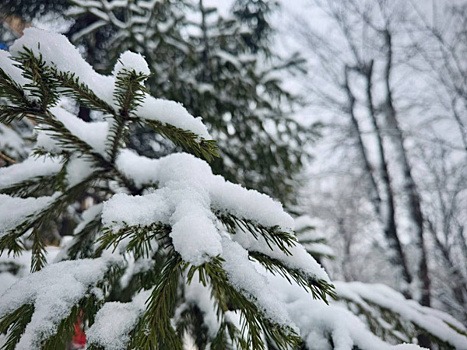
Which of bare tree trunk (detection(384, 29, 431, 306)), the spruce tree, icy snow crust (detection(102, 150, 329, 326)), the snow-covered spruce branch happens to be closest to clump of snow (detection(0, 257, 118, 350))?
the snow-covered spruce branch

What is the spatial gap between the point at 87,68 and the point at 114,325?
23.9 inches

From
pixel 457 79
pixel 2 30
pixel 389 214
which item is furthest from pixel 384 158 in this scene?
pixel 2 30

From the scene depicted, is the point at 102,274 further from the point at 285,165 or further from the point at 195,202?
the point at 285,165

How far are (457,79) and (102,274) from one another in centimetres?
928

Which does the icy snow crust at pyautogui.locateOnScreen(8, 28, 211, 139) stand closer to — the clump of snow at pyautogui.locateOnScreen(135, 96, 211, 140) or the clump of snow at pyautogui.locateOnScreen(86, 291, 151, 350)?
the clump of snow at pyautogui.locateOnScreen(135, 96, 211, 140)

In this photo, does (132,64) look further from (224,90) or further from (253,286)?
(224,90)

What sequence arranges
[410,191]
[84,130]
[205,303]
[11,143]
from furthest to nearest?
[410,191], [11,143], [205,303], [84,130]

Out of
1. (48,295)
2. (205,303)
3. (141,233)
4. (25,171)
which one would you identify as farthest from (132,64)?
(205,303)

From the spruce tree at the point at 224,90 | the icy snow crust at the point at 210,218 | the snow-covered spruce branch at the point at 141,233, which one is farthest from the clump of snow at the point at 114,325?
the spruce tree at the point at 224,90

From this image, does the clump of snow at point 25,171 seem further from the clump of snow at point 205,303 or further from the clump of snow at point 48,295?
the clump of snow at point 205,303

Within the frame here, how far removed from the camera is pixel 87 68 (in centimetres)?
74

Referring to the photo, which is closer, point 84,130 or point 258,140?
point 84,130

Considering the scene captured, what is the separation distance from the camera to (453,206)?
10.0 m

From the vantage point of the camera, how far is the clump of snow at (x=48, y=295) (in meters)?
0.57
